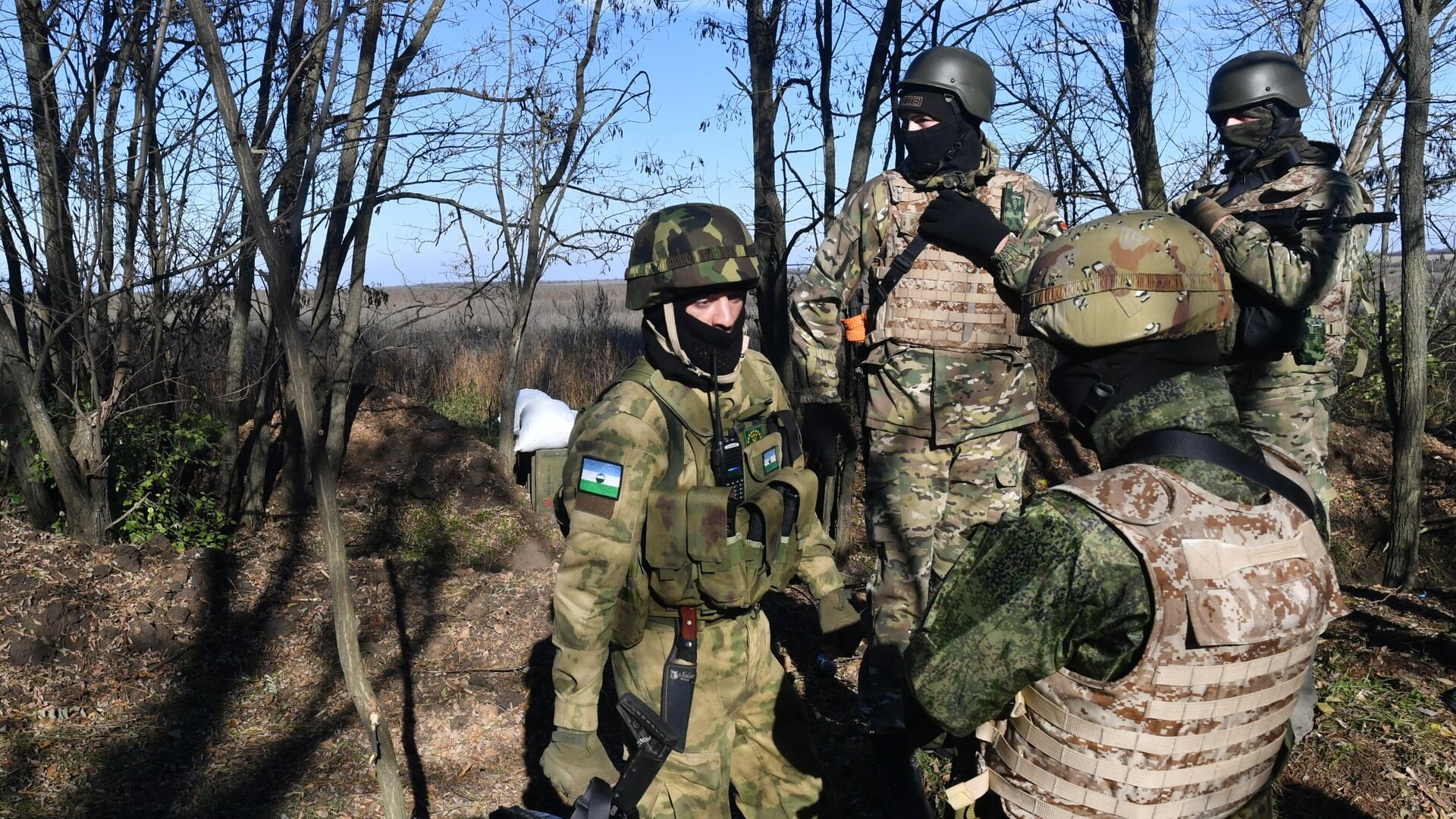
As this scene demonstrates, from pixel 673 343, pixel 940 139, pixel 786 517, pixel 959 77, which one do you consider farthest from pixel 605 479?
pixel 959 77

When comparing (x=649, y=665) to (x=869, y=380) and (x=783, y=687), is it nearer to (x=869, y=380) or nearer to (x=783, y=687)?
(x=783, y=687)

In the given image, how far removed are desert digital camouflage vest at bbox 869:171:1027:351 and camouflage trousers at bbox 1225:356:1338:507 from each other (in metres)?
1.09

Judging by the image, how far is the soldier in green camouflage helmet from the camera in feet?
8.14

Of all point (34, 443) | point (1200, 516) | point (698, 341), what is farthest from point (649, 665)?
point (34, 443)

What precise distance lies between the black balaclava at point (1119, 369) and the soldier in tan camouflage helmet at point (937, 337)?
1.90 m

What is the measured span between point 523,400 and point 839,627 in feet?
16.3

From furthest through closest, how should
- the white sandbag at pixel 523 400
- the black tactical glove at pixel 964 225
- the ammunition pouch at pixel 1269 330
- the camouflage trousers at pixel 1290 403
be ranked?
1. the white sandbag at pixel 523 400
2. the camouflage trousers at pixel 1290 403
3. the ammunition pouch at pixel 1269 330
4. the black tactical glove at pixel 964 225

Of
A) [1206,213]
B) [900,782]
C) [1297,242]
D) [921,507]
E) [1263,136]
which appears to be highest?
[1263,136]

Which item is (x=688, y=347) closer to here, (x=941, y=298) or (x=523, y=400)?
(x=941, y=298)

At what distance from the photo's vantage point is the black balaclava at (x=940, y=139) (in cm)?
381

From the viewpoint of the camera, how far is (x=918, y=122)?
385 cm

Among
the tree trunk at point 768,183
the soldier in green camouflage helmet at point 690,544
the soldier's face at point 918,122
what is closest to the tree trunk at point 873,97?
the tree trunk at point 768,183

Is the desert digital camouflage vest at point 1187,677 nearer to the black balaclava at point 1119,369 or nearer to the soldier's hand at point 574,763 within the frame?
the black balaclava at point 1119,369

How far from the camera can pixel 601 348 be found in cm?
1237
